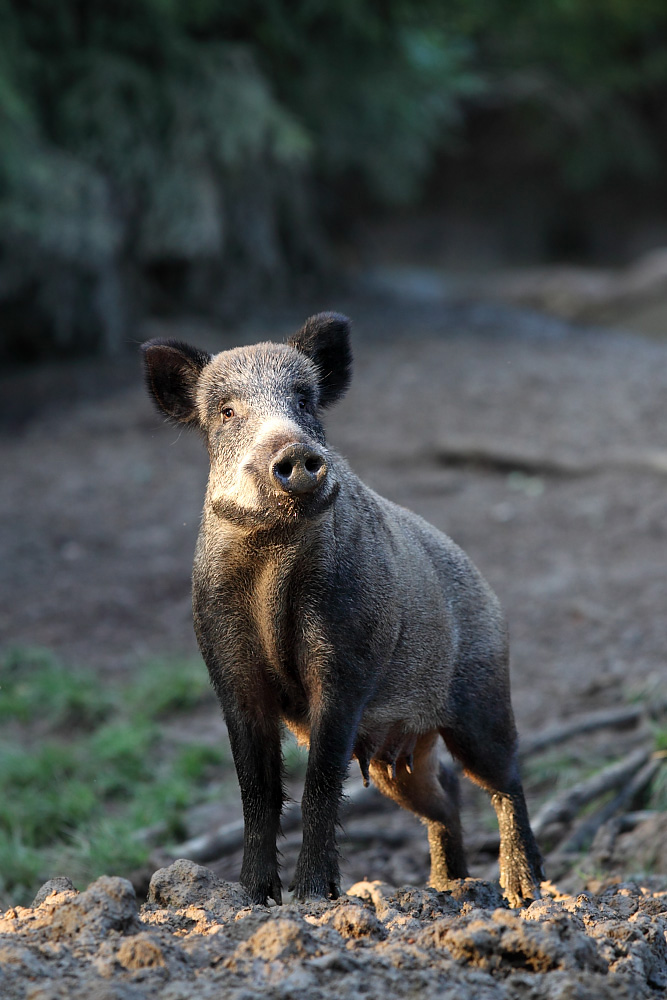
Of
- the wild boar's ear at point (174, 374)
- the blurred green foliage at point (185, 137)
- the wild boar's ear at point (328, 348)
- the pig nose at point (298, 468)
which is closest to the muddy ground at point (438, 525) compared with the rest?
the blurred green foliage at point (185, 137)

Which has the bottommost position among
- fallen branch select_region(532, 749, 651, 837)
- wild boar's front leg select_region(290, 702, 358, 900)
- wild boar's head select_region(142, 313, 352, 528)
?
wild boar's front leg select_region(290, 702, 358, 900)

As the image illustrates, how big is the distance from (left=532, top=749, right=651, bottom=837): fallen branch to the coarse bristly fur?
100 cm

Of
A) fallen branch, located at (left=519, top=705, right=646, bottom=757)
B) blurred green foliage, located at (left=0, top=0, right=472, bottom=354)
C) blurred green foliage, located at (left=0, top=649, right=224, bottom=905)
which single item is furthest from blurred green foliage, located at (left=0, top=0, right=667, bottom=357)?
fallen branch, located at (left=519, top=705, right=646, bottom=757)

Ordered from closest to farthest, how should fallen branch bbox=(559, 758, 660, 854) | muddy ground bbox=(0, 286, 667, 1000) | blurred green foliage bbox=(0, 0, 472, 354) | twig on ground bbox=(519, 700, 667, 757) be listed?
muddy ground bbox=(0, 286, 667, 1000) → fallen branch bbox=(559, 758, 660, 854) → twig on ground bbox=(519, 700, 667, 757) → blurred green foliage bbox=(0, 0, 472, 354)

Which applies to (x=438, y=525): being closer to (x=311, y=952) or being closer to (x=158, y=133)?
(x=158, y=133)

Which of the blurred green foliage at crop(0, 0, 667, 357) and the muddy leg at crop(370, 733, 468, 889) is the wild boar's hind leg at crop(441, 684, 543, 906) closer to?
the muddy leg at crop(370, 733, 468, 889)

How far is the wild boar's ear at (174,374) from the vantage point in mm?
3166

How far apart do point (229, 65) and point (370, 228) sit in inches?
488

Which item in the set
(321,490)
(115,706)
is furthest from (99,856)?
(321,490)

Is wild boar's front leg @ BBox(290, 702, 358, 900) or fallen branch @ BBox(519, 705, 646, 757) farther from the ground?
fallen branch @ BBox(519, 705, 646, 757)

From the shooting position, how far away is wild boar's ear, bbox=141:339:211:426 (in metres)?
3.17

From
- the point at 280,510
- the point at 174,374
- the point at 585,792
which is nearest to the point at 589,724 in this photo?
the point at 585,792

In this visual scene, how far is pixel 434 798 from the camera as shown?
348 centimetres

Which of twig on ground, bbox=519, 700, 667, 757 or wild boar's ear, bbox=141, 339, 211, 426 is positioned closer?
wild boar's ear, bbox=141, 339, 211, 426
